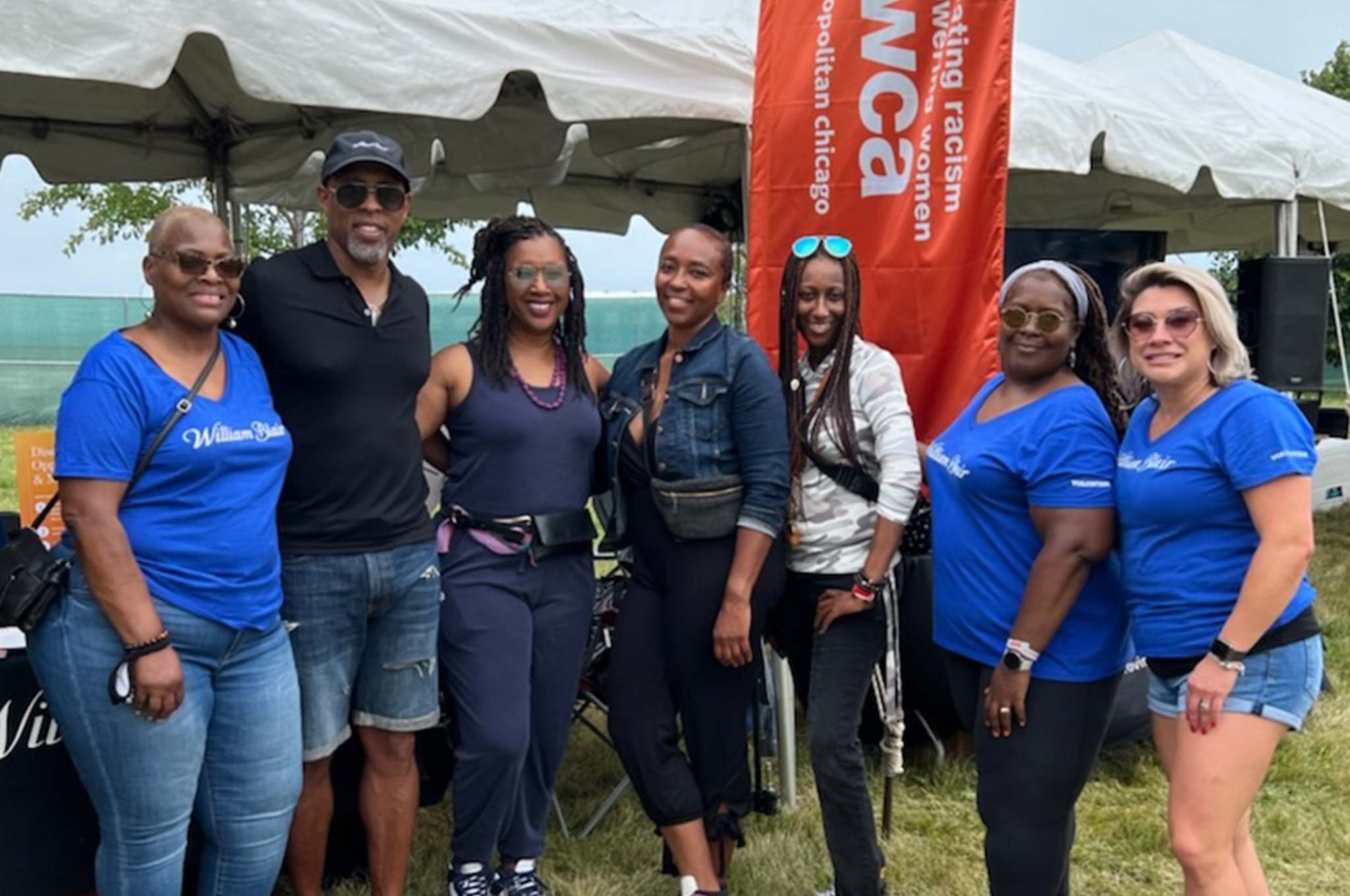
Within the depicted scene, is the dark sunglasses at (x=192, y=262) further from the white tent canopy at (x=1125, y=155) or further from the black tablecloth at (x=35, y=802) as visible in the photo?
the white tent canopy at (x=1125, y=155)

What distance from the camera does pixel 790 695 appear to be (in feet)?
11.6

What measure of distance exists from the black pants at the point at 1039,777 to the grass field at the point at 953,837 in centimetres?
93

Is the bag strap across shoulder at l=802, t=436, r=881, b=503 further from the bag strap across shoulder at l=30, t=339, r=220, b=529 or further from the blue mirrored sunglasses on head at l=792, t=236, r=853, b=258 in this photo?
the bag strap across shoulder at l=30, t=339, r=220, b=529

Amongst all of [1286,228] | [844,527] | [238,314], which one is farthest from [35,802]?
[1286,228]

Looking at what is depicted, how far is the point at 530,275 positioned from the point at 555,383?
0.87ft

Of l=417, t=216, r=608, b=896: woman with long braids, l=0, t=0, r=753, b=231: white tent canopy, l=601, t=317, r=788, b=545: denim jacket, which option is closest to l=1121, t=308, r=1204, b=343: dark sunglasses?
l=601, t=317, r=788, b=545: denim jacket

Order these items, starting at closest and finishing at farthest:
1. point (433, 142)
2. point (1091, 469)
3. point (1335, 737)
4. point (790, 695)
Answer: point (1091, 469)
point (790, 695)
point (1335, 737)
point (433, 142)

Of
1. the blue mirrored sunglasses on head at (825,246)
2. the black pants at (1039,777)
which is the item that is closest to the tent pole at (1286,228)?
the blue mirrored sunglasses on head at (825,246)

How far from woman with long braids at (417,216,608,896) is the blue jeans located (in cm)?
46

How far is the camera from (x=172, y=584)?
83.2 inches

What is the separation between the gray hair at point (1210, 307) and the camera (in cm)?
215

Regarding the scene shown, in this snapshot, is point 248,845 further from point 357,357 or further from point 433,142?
point 433,142

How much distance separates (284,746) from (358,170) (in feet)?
3.99

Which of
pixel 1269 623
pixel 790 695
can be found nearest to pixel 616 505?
pixel 790 695
